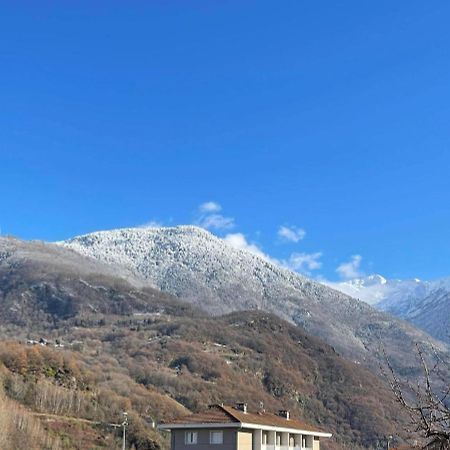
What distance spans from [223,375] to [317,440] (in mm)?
132291

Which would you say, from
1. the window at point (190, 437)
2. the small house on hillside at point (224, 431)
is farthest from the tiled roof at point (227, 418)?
the window at point (190, 437)

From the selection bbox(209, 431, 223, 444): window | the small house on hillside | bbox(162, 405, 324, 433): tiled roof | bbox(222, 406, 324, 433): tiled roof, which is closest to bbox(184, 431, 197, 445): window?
the small house on hillside

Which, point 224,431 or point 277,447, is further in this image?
point 277,447

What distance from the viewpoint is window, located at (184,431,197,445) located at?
53438 millimetres

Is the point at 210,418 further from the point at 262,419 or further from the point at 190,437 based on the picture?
the point at 262,419

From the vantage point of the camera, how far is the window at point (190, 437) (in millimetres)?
53438

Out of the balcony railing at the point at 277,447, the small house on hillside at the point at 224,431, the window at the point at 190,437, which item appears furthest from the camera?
the balcony railing at the point at 277,447

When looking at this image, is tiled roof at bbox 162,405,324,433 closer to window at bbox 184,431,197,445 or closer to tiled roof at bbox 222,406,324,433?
tiled roof at bbox 222,406,324,433

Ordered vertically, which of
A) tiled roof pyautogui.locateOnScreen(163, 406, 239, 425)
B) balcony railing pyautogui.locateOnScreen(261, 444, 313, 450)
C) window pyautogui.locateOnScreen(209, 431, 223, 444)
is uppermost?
tiled roof pyautogui.locateOnScreen(163, 406, 239, 425)

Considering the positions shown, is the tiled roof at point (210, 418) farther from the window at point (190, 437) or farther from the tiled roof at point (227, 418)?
the window at point (190, 437)

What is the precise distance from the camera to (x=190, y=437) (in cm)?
5366

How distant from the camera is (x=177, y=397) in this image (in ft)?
549

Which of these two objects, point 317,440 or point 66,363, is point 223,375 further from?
point 317,440

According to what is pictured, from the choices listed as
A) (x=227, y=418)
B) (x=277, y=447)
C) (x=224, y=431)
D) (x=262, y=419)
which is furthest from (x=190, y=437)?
(x=277, y=447)
